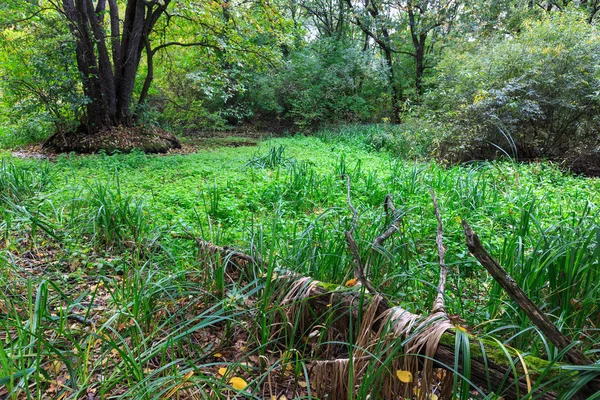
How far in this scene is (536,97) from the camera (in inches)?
278

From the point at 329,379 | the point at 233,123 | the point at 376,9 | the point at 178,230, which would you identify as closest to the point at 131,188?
the point at 178,230

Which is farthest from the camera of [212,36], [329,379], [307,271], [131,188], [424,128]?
[212,36]

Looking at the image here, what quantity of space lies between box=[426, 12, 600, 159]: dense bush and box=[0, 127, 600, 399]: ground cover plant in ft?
9.61

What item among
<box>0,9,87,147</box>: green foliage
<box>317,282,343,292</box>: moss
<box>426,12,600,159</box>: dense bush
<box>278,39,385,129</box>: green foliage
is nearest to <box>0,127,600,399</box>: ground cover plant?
<box>317,282,343,292</box>: moss

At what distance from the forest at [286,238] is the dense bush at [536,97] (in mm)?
47

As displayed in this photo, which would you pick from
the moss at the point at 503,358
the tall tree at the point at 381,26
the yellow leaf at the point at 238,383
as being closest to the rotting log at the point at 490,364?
the moss at the point at 503,358

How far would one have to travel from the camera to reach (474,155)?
7840 millimetres

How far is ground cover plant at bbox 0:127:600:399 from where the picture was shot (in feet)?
4.83

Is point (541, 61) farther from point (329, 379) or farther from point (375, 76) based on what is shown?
point (375, 76)

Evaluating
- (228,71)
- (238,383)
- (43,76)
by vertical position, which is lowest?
(238,383)

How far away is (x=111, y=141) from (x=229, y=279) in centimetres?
795

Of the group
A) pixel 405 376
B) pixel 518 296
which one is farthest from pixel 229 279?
pixel 518 296

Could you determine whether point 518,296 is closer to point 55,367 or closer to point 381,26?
point 55,367

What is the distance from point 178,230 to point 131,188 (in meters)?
2.12
